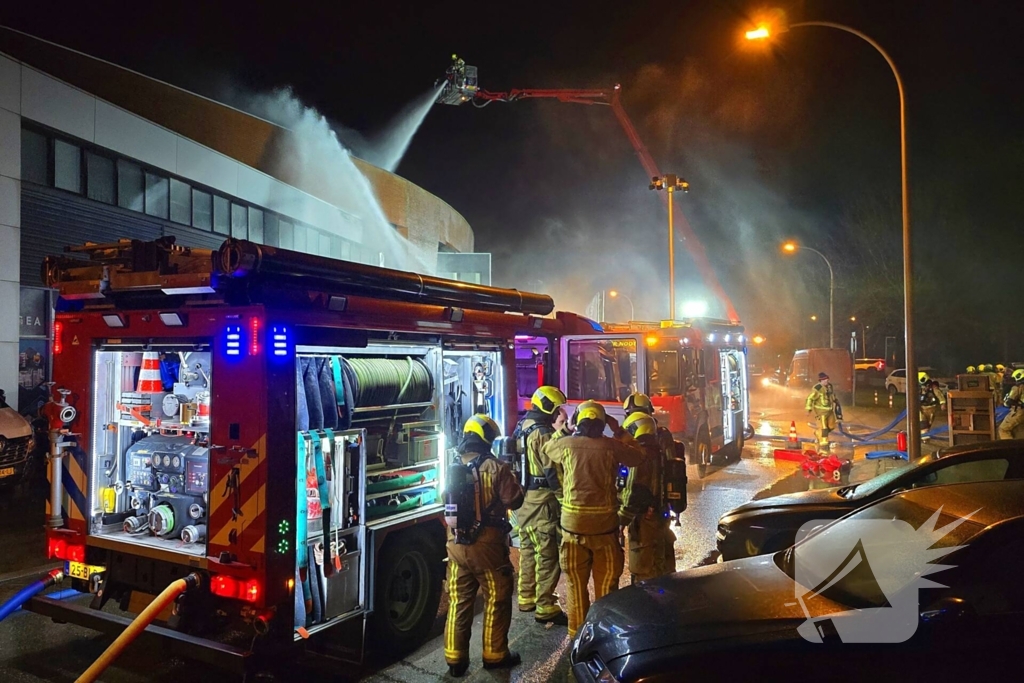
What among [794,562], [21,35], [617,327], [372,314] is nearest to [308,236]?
[21,35]

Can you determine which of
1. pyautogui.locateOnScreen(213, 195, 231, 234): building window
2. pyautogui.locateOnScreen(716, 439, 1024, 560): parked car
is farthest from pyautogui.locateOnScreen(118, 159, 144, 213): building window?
pyautogui.locateOnScreen(716, 439, 1024, 560): parked car

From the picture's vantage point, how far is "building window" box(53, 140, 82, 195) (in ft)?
46.4

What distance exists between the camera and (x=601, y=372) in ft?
31.1

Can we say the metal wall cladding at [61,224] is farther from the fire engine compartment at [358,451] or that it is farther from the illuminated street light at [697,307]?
the illuminated street light at [697,307]

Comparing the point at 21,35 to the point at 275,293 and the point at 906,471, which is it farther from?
the point at 906,471

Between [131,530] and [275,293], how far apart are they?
1962 millimetres

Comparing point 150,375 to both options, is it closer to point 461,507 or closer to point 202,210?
point 461,507

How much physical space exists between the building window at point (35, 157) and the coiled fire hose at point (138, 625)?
1330cm

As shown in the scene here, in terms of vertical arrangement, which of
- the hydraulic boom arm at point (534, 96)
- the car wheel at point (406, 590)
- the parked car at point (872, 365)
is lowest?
the car wheel at point (406, 590)

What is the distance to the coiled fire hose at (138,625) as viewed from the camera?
131 inches

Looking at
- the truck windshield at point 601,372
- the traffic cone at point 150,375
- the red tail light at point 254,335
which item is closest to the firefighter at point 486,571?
the red tail light at point 254,335

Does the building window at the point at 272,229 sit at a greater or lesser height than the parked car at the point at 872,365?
greater

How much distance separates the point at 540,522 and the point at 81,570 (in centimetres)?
328

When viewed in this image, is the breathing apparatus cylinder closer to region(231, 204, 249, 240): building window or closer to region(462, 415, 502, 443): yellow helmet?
region(462, 415, 502, 443): yellow helmet
